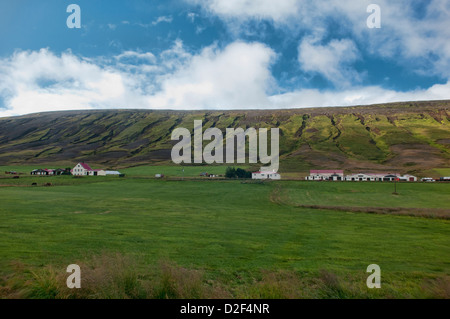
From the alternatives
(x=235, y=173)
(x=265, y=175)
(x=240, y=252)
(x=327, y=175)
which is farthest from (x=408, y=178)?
(x=240, y=252)

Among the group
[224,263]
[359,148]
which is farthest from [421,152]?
[224,263]

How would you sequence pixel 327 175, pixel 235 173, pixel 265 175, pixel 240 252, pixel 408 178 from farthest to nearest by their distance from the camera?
pixel 327 175
pixel 265 175
pixel 408 178
pixel 235 173
pixel 240 252

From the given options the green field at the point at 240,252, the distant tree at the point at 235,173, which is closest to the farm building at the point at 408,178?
the distant tree at the point at 235,173

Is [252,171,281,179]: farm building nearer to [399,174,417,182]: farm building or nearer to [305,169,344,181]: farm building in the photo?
[305,169,344,181]: farm building

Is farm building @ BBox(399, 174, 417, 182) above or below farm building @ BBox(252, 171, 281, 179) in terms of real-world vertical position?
below

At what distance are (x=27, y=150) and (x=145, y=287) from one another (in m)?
230

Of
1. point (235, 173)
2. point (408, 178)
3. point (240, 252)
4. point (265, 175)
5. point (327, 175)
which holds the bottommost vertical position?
point (240, 252)

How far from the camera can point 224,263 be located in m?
15.2

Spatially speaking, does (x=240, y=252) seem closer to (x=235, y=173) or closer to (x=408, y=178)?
(x=235, y=173)

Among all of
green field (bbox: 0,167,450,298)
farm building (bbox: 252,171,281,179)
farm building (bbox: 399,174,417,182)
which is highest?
farm building (bbox: 252,171,281,179)

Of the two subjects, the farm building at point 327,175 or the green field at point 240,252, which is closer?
the green field at point 240,252

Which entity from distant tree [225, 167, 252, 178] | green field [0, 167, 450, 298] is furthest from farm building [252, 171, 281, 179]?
green field [0, 167, 450, 298]

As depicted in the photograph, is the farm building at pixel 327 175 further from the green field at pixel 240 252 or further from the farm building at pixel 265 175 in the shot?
the green field at pixel 240 252

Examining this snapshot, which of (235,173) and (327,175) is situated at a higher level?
(235,173)
